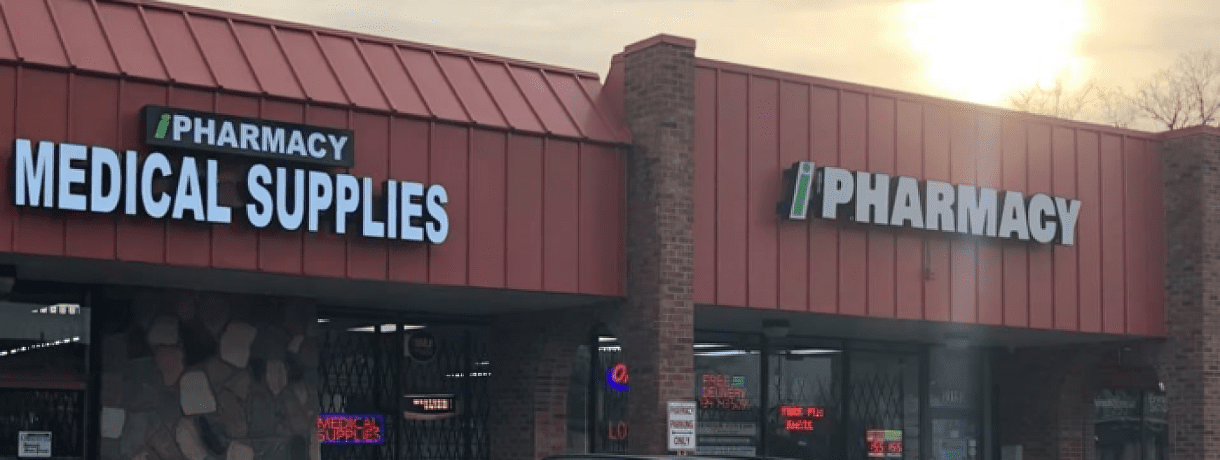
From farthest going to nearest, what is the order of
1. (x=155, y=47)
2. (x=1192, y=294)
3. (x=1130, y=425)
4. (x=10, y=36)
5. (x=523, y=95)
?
(x=1130, y=425)
(x=1192, y=294)
(x=523, y=95)
(x=155, y=47)
(x=10, y=36)

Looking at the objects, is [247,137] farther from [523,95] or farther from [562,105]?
[562,105]

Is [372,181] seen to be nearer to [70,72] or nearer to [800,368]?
[70,72]

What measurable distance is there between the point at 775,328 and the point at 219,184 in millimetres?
8902

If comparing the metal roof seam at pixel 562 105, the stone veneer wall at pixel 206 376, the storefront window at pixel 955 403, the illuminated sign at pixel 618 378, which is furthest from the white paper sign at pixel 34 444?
the storefront window at pixel 955 403

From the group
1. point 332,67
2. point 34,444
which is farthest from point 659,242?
point 34,444

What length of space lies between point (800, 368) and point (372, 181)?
37.7ft

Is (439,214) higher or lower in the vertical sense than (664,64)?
lower

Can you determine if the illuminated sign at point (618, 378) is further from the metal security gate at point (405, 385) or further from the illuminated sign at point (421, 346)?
the illuminated sign at point (421, 346)

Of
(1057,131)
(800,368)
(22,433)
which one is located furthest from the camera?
(800,368)

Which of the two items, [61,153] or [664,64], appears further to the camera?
[664,64]

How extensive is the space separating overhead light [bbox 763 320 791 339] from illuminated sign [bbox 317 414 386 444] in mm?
5387

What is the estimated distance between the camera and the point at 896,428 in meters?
31.2

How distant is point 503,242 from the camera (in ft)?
71.0

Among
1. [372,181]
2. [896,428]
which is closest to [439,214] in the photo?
[372,181]
